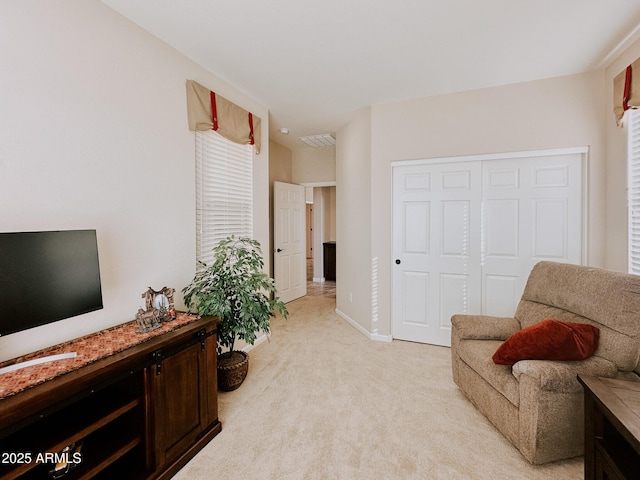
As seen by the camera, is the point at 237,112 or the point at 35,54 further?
the point at 237,112

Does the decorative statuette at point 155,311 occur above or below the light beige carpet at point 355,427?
above

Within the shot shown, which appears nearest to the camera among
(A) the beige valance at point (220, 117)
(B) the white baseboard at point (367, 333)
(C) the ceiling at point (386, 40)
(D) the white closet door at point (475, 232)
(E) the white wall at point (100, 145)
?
(E) the white wall at point (100, 145)

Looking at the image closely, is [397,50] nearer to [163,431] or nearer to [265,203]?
[265,203]

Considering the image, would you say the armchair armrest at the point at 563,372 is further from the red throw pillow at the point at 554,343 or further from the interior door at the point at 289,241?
the interior door at the point at 289,241

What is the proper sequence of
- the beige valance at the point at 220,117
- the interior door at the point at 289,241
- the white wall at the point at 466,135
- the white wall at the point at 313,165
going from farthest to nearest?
1. the white wall at the point at 313,165
2. the interior door at the point at 289,241
3. the white wall at the point at 466,135
4. the beige valance at the point at 220,117

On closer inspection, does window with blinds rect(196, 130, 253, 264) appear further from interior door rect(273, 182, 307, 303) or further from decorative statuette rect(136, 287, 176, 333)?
interior door rect(273, 182, 307, 303)

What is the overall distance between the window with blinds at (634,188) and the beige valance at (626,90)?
89 millimetres

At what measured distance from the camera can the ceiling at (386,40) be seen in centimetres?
191

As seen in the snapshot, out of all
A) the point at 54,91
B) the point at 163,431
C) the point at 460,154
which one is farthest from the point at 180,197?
the point at 460,154

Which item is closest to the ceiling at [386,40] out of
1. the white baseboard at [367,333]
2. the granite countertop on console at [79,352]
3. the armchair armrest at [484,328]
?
the granite countertop on console at [79,352]

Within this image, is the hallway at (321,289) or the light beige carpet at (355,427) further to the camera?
the hallway at (321,289)

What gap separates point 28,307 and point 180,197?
1268 mm

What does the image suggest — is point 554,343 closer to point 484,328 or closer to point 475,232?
point 484,328

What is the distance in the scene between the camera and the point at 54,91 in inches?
62.6
